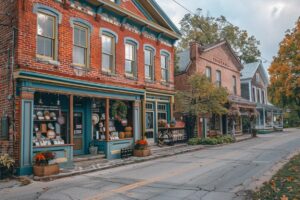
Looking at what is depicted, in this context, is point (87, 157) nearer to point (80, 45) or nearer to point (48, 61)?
point (48, 61)

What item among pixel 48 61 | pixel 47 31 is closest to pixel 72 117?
pixel 48 61

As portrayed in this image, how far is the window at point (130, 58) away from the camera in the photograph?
682 inches

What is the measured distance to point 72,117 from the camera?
12.7 meters

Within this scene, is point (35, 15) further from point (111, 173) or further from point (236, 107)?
point (236, 107)

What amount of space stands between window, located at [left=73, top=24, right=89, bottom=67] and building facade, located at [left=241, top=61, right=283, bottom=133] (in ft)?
90.5

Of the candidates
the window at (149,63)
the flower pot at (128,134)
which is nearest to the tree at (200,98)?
the window at (149,63)

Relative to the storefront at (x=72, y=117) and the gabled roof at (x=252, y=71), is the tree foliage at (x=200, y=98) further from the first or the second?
the gabled roof at (x=252, y=71)

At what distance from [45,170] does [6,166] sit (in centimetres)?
133

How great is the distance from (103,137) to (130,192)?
769cm

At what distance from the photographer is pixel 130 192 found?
7941mm

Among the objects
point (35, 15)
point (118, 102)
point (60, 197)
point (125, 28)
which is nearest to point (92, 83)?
point (118, 102)

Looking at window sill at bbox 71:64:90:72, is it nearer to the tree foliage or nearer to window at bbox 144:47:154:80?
window at bbox 144:47:154:80

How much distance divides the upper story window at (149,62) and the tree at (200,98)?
3.34 meters

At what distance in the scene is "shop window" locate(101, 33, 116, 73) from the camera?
51.6ft
